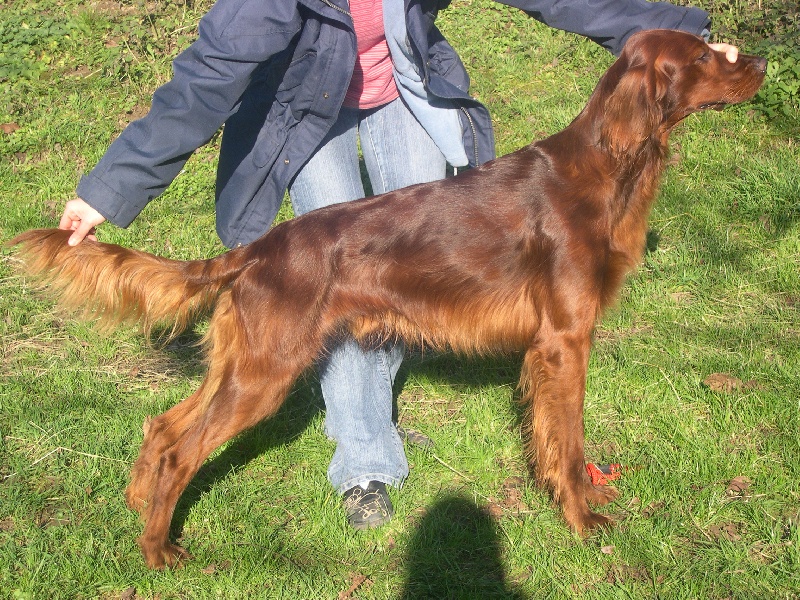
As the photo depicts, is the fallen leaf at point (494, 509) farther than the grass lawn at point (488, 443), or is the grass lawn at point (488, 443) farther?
the fallen leaf at point (494, 509)

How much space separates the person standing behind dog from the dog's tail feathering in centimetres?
10

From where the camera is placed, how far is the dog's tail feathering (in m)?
2.83

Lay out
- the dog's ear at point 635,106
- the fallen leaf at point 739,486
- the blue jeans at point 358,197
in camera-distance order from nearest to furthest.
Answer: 1. the dog's ear at point 635,106
2. the fallen leaf at point 739,486
3. the blue jeans at point 358,197

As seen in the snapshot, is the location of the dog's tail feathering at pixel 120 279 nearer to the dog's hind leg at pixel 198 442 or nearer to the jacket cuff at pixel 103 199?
the jacket cuff at pixel 103 199

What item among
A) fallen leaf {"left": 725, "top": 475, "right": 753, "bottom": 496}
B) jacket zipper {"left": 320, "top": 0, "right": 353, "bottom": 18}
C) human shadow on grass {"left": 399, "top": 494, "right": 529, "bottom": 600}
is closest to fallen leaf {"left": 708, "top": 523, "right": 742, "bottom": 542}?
fallen leaf {"left": 725, "top": 475, "right": 753, "bottom": 496}

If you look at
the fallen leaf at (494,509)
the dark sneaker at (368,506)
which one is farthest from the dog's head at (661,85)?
the dark sneaker at (368,506)

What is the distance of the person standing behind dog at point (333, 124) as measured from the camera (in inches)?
107

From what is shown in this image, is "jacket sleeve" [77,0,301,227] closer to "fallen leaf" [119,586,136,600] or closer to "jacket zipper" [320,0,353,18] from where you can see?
"jacket zipper" [320,0,353,18]

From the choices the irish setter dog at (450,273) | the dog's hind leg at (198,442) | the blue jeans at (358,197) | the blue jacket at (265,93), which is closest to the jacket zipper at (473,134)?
the blue jacket at (265,93)

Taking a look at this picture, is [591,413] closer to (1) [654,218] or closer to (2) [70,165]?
(1) [654,218]

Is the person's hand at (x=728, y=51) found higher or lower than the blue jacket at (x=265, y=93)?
lower

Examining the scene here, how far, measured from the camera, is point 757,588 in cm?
271

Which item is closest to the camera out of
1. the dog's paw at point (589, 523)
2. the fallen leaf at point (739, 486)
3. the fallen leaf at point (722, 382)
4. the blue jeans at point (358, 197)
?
the dog's paw at point (589, 523)

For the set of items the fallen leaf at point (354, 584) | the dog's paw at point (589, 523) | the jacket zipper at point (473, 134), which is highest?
the jacket zipper at point (473, 134)
